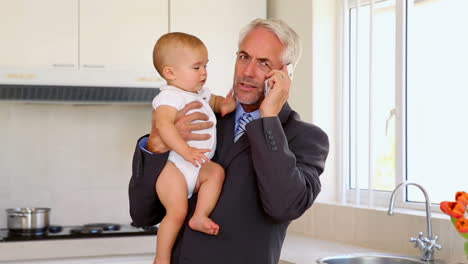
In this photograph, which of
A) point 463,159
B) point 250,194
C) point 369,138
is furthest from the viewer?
point 369,138

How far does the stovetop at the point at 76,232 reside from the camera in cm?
362

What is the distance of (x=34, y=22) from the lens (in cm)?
369

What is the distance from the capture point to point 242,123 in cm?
198

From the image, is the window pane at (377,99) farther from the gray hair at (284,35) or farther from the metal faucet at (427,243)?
the gray hair at (284,35)

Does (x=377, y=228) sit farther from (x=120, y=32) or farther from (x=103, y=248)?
(x=120, y=32)

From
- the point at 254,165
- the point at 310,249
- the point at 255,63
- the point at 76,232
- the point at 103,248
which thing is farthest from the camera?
the point at 76,232

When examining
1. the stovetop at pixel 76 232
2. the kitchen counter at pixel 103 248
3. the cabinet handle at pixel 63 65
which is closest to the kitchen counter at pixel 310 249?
the kitchen counter at pixel 103 248

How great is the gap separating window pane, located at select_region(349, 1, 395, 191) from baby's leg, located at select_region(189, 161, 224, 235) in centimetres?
183

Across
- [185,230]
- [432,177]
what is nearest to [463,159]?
[432,177]

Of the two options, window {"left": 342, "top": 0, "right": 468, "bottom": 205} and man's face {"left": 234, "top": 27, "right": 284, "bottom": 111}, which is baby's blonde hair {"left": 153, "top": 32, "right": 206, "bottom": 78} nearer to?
man's face {"left": 234, "top": 27, "right": 284, "bottom": 111}

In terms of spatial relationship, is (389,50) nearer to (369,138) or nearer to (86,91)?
(369,138)

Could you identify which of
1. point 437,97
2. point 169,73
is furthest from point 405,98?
point 169,73

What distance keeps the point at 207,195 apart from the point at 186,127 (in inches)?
7.8

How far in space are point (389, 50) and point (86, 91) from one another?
5.29 feet
